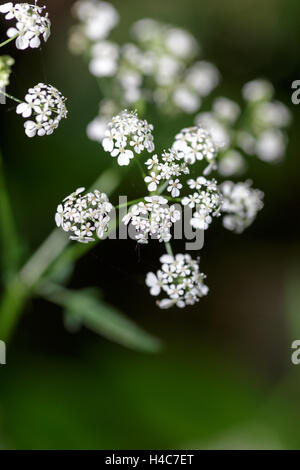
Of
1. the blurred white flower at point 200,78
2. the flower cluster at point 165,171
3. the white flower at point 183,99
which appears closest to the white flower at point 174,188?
the flower cluster at point 165,171

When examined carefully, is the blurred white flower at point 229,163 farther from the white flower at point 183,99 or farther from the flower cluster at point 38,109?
the flower cluster at point 38,109

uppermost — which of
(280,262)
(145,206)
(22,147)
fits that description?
(22,147)

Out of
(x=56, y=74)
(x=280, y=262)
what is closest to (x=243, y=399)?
(x=280, y=262)

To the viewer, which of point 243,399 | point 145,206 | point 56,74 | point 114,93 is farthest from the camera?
point 56,74

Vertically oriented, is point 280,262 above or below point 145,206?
above

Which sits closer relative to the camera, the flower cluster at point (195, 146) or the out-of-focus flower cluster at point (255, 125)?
the flower cluster at point (195, 146)

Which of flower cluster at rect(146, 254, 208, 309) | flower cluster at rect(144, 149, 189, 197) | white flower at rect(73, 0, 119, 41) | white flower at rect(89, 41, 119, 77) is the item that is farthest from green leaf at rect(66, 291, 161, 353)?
white flower at rect(73, 0, 119, 41)

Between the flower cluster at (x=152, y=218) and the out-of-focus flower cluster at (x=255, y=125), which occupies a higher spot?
the out-of-focus flower cluster at (x=255, y=125)

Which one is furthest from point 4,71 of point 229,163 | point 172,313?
point 172,313
